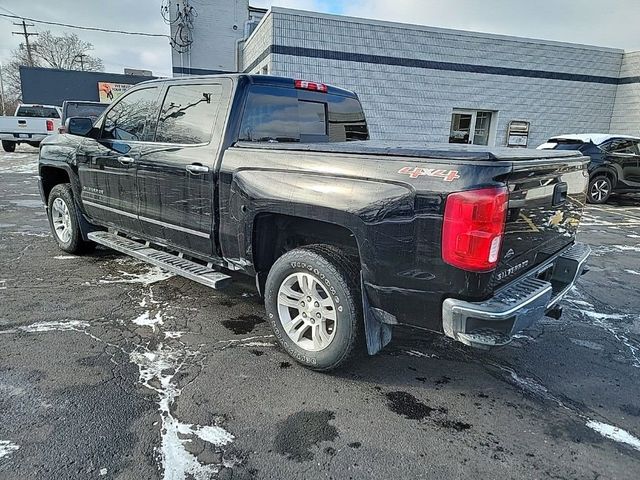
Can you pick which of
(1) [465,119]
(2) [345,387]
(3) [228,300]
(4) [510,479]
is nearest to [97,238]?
(3) [228,300]

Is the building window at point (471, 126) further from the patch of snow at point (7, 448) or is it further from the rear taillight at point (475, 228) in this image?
the patch of snow at point (7, 448)

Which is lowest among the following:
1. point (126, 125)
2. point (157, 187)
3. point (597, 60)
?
point (157, 187)

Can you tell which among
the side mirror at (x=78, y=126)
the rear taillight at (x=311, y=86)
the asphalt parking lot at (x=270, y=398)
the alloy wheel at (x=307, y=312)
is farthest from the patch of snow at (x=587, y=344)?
the side mirror at (x=78, y=126)

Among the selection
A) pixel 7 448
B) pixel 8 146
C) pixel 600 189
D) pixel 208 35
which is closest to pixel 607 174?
pixel 600 189

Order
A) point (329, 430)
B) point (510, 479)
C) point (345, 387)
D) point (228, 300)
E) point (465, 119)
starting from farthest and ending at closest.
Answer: point (465, 119) < point (228, 300) < point (345, 387) < point (329, 430) < point (510, 479)

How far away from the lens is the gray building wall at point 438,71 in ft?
45.3

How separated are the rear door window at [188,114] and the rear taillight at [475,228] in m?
2.13

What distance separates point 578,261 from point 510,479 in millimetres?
1748

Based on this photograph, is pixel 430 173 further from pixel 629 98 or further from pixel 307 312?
pixel 629 98

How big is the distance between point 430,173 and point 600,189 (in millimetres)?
11109

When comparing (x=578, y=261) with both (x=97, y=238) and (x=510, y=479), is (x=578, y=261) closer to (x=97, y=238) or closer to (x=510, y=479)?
(x=510, y=479)

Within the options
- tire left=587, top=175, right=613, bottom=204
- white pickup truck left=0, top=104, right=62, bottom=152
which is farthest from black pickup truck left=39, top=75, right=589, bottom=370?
white pickup truck left=0, top=104, right=62, bottom=152

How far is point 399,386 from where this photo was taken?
3.02 metres

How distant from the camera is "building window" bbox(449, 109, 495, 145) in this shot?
16281 mm
